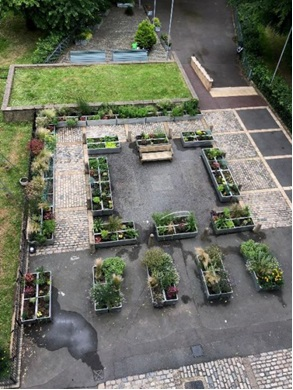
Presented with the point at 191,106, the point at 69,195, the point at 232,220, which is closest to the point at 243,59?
the point at 191,106

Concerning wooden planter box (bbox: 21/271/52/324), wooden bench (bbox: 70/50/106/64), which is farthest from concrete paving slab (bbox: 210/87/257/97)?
wooden planter box (bbox: 21/271/52/324)

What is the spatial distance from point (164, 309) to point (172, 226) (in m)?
3.73

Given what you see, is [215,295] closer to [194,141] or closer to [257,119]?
[194,141]

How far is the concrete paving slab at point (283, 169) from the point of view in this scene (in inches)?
762

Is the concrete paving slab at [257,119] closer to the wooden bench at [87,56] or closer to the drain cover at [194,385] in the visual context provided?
the wooden bench at [87,56]

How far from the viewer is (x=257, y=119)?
2316 cm

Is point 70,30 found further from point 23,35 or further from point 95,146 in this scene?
point 95,146

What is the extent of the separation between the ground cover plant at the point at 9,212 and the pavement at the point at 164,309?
Answer: 89 centimetres

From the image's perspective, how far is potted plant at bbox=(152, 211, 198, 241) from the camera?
16.1m

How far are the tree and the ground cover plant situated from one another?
6.84 metres

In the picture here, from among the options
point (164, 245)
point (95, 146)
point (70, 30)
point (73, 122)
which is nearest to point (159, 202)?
point (164, 245)

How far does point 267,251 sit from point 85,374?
8.90 m

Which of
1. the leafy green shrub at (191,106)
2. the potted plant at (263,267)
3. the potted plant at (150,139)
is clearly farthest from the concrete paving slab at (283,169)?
the potted plant at (150,139)

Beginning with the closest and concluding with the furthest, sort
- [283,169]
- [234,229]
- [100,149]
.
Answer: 1. [234,229]
2. [100,149]
3. [283,169]
